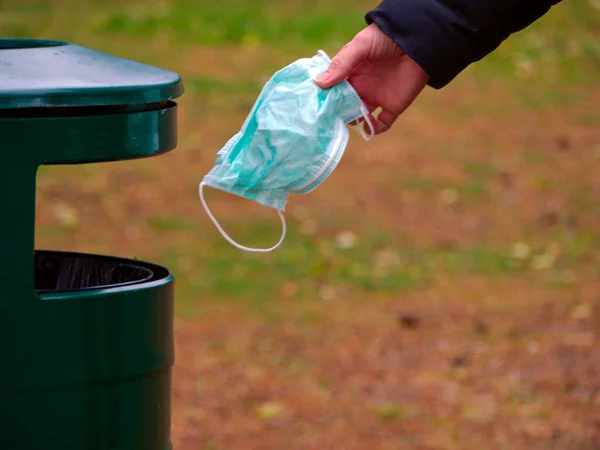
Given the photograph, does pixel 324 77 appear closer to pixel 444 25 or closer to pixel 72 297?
pixel 444 25

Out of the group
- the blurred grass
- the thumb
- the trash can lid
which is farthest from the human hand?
the blurred grass

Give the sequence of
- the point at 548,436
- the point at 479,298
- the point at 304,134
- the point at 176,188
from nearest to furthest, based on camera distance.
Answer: the point at 304,134 → the point at 548,436 → the point at 479,298 → the point at 176,188

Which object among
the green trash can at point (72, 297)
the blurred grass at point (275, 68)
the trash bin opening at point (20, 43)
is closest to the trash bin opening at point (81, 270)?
the green trash can at point (72, 297)

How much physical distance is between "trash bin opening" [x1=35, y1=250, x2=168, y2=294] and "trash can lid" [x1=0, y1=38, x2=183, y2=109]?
49cm

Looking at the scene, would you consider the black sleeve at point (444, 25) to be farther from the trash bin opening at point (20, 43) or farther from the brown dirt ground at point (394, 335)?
the brown dirt ground at point (394, 335)

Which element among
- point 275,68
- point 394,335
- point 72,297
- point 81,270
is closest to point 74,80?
point 72,297

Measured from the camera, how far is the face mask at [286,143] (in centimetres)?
249

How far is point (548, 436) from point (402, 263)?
1.91 meters

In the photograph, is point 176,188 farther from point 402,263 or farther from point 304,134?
point 304,134

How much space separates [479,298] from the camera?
553cm

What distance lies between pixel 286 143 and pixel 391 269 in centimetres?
351

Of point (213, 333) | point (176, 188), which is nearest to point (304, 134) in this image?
point (213, 333)

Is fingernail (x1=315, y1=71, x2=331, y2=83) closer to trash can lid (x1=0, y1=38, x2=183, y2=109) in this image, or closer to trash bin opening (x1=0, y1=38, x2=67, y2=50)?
trash can lid (x1=0, y1=38, x2=183, y2=109)

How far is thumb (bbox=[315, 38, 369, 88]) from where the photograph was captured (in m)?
2.47
